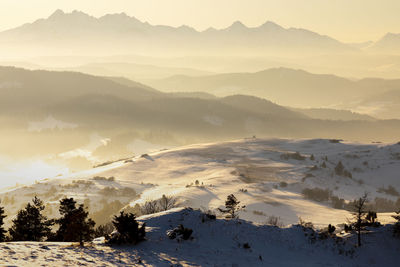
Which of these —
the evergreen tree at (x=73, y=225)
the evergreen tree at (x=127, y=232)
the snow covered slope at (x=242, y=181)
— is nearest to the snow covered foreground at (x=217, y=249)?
the evergreen tree at (x=127, y=232)

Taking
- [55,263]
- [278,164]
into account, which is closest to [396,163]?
[278,164]

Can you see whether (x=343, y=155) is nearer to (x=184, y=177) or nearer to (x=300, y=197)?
(x=300, y=197)

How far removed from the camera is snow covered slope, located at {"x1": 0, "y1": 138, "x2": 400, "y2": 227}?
93.6 metres

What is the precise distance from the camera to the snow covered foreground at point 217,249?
24.6 m

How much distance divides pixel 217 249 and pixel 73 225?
48.8 ft

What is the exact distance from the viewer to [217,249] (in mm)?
28141

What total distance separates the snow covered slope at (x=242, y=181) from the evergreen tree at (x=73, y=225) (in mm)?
44914

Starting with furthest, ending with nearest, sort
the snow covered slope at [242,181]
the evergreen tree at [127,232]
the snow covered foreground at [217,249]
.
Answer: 1. the snow covered slope at [242,181]
2. the evergreen tree at [127,232]
3. the snow covered foreground at [217,249]

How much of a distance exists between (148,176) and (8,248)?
11201 cm

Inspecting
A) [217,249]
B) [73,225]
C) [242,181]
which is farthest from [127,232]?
[242,181]

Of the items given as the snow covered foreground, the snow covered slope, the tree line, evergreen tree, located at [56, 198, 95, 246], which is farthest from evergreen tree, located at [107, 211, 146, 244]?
the snow covered slope

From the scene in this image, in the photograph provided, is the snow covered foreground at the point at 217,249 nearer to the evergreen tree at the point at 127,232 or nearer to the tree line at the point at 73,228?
the evergreen tree at the point at 127,232

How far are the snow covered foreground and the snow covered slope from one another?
159ft

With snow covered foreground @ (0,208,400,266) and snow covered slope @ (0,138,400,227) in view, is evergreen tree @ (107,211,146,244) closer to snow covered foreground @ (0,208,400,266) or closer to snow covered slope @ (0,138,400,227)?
snow covered foreground @ (0,208,400,266)
